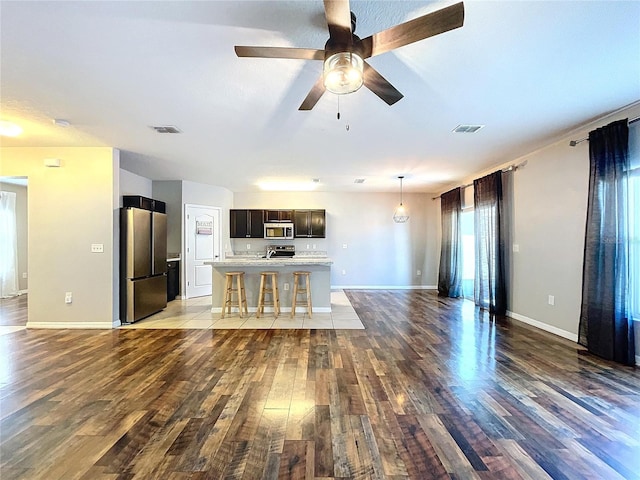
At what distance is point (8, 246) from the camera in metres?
6.42

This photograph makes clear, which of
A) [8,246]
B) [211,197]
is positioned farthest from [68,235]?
[8,246]

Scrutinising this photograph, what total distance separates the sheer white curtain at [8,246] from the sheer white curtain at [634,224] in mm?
10725

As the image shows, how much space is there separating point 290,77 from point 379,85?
816 mm

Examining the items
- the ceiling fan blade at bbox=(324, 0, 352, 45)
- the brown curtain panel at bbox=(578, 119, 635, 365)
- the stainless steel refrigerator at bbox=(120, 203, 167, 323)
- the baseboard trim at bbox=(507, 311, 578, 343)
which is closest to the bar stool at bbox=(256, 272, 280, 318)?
the stainless steel refrigerator at bbox=(120, 203, 167, 323)

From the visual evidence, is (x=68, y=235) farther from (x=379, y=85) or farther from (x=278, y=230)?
(x=379, y=85)

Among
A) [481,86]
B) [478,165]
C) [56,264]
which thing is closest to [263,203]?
[56,264]

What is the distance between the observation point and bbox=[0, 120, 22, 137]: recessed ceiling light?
3281mm

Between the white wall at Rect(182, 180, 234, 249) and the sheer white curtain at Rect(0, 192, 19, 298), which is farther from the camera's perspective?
the white wall at Rect(182, 180, 234, 249)

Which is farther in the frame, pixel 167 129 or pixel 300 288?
pixel 300 288

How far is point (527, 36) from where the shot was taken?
1.89 m

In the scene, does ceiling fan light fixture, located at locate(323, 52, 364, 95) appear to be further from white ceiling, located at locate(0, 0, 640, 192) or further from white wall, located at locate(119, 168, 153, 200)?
white wall, located at locate(119, 168, 153, 200)

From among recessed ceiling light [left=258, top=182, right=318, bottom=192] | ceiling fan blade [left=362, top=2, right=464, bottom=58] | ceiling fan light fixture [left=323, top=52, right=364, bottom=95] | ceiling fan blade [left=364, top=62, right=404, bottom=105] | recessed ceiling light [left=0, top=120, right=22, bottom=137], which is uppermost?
recessed ceiling light [left=0, top=120, right=22, bottom=137]

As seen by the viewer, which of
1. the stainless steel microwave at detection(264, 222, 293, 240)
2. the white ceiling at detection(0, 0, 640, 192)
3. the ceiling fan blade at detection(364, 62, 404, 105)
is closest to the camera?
the white ceiling at detection(0, 0, 640, 192)

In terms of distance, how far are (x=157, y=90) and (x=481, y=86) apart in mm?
2883
